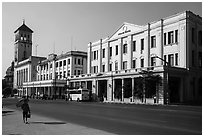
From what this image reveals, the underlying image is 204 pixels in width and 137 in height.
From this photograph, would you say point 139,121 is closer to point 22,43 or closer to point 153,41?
point 153,41

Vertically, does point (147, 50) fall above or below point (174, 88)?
above

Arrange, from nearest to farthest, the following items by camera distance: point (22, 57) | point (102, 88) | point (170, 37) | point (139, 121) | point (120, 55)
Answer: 1. point (139, 121)
2. point (170, 37)
3. point (120, 55)
4. point (102, 88)
5. point (22, 57)

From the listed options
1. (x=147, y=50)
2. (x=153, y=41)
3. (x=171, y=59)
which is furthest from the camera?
(x=147, y=50)

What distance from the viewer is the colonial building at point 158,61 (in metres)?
44.8

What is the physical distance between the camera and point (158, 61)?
49.7 m

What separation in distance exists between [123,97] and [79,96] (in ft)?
32.4

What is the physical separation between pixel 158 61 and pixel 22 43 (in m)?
83.2

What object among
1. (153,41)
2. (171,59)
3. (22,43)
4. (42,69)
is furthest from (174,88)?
(22,43)

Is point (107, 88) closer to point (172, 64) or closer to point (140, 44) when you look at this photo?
point (140, 44)

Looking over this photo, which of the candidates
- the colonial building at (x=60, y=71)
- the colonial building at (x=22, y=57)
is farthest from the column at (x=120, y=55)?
the colonial building at (x=22, y=57)

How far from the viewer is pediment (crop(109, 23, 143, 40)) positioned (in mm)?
Answer: 55472

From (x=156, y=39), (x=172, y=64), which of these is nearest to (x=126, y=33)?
(x=156, y=39)

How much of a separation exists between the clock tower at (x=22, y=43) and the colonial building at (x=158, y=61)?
68.3 m

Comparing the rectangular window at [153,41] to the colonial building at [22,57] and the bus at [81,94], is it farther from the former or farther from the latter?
the colonial building at [22,57]
